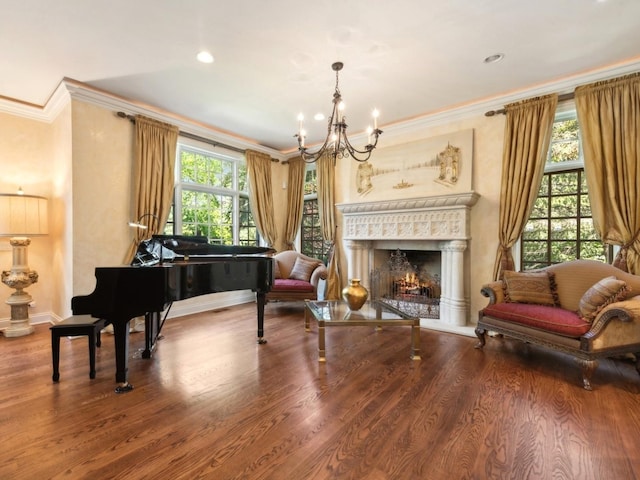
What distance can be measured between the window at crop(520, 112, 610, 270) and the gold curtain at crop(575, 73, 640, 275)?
25 cm

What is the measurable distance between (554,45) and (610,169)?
1365 mm

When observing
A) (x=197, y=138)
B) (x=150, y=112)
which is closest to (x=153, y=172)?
(x=150, y=112)

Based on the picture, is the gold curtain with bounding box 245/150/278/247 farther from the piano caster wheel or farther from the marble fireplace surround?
the piano caster wheel

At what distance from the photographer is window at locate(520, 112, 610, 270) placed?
11.2 ft

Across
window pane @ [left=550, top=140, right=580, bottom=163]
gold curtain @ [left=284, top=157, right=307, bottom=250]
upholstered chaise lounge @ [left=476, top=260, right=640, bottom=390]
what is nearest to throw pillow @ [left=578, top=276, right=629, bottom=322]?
upholstered chaise lounge @ [left=476, top=260, right=640, bottom=390]

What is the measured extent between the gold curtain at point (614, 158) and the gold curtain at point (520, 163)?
33 centimetres

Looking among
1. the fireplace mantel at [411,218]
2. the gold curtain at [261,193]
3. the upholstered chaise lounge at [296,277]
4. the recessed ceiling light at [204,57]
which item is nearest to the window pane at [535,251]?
the fireplace mantel at [411,218]

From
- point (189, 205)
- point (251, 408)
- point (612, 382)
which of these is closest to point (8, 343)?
point (189, 205)

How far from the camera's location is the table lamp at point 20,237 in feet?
11.0

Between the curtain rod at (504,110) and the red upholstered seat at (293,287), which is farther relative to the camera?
the red upholstered seat at (293,287)

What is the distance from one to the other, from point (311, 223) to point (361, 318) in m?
3.21

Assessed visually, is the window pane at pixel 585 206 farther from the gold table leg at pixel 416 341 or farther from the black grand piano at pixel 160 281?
the black grand piano at pixel 160 281

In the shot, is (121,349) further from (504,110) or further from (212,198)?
(504,110)

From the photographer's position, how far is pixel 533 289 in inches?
121
